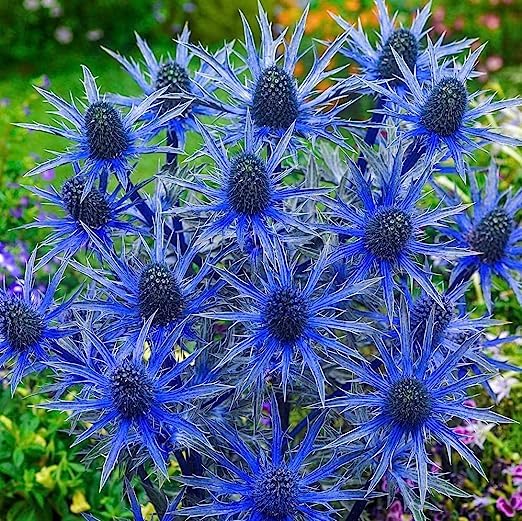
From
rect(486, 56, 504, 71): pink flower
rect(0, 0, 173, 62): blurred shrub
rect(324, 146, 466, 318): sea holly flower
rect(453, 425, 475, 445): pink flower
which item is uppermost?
rect(0, 0, 173, 62): blurred shrub

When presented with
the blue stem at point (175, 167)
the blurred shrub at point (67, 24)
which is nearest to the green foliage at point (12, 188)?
the blue stem at point (175, 167)

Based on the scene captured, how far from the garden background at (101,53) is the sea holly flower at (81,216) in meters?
0.90

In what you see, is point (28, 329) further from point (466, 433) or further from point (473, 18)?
point (473, 18)

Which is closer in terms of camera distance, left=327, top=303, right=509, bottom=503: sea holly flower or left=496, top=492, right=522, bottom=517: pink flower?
left=327, top=303, right=509, bottom=503: sea holly flower

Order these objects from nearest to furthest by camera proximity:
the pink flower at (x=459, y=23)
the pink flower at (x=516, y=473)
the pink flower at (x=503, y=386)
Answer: the pink flower at (x=516, y=473)
the pink flower at (x=503, y=386)
the pink flower at (x=459, y=23)

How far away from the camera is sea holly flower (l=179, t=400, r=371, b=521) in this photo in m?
1.31

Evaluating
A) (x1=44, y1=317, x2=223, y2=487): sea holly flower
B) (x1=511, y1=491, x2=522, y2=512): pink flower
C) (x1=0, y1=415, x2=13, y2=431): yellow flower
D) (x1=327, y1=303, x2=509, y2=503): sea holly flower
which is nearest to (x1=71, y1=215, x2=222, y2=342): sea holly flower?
(x1=44, y1=317, x2=223, y2=487): sea holly flower

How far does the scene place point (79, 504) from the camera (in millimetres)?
2078

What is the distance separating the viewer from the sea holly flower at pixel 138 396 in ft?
4.19

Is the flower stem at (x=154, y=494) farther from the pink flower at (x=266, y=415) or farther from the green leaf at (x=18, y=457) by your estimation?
the green leaf at (x=18, y=457)

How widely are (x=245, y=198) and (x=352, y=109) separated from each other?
10.9 ft

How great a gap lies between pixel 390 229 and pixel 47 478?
1202mm

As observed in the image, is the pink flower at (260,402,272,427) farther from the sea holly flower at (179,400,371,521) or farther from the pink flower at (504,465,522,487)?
the pink flower at (504,465,522,487)

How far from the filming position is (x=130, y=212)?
1.58 m
